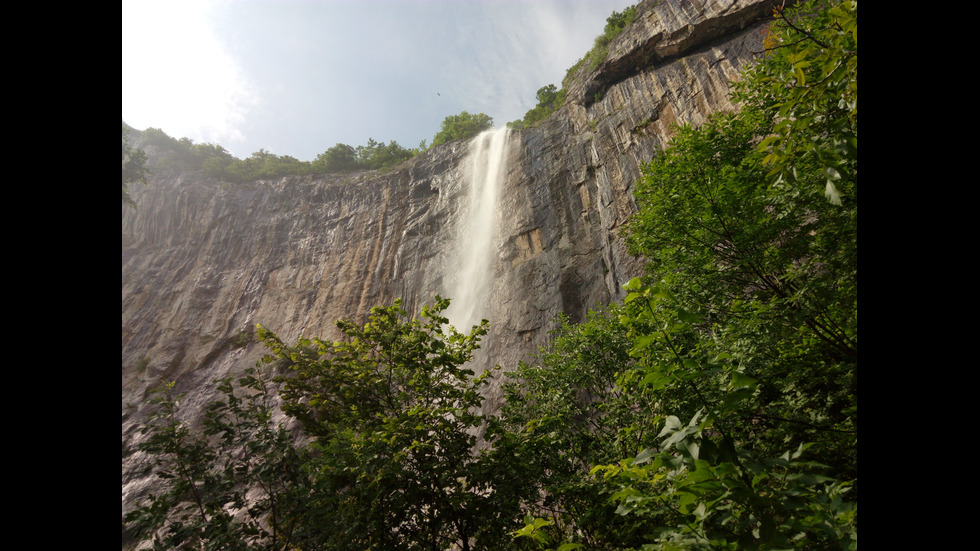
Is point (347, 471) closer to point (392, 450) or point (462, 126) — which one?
point (392, 450)

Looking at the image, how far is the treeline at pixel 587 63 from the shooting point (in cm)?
2320

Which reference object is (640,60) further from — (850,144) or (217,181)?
(217,181)

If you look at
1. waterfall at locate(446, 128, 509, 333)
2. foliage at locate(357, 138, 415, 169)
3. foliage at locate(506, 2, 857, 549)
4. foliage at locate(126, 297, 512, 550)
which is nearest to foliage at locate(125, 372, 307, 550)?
foliage at locate(126, 297, 512, 550)

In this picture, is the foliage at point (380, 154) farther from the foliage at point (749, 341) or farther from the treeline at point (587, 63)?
the foliage at point (749, 341)

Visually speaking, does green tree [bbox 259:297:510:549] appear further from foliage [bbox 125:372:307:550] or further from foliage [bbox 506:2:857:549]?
foliage [bbox 506:2:857:549]

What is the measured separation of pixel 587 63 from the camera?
80.9ft

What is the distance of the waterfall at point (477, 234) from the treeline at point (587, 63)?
3771 millimetres

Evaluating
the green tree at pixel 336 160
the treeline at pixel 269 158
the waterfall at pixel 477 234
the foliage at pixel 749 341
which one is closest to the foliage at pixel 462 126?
the treeline at pixel 269 158

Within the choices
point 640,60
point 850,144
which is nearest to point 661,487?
point 850,144

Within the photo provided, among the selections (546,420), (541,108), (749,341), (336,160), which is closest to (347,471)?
(546,420)

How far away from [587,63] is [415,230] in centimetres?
1444

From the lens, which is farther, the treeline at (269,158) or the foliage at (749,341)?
the treeline at (269,158)
